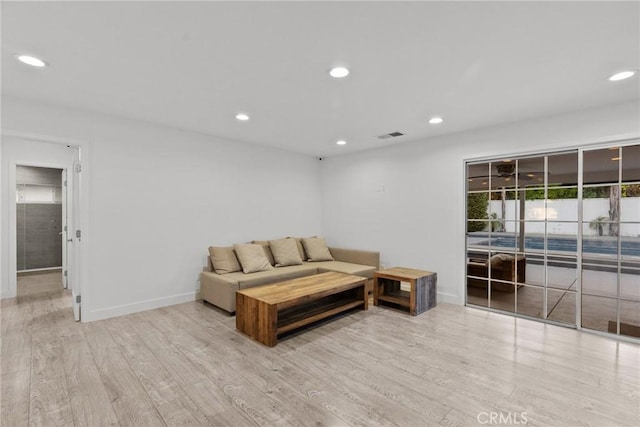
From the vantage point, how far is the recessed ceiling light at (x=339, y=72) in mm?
2391

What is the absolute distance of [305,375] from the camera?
7.75ft

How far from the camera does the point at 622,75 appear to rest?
2459 millimetres

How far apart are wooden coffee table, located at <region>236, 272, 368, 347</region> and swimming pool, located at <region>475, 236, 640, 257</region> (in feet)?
6.29

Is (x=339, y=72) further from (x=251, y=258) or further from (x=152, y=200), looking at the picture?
(x=152, y=200)

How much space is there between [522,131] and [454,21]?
2505 millimetres

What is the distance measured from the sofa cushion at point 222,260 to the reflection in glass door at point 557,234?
3283 millimetres

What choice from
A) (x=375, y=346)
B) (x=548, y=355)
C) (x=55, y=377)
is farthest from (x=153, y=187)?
(x=548, y=355)

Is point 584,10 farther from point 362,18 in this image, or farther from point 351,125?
point 351,125

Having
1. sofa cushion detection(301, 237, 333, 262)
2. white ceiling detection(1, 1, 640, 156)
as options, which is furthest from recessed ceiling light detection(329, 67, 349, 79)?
sofa cushion detection(301, 237, 333, 262)

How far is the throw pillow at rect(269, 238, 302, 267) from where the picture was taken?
4766mm

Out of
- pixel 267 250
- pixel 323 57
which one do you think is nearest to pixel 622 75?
pixel 323 57

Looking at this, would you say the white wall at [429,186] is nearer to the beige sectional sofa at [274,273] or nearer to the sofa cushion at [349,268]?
the beige sectional sofa at [274,273]

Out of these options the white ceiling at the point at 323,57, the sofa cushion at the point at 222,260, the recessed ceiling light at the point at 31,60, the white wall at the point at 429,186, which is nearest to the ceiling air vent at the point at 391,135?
the white wall at the point at 429,186

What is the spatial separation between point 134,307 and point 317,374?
2696mm
